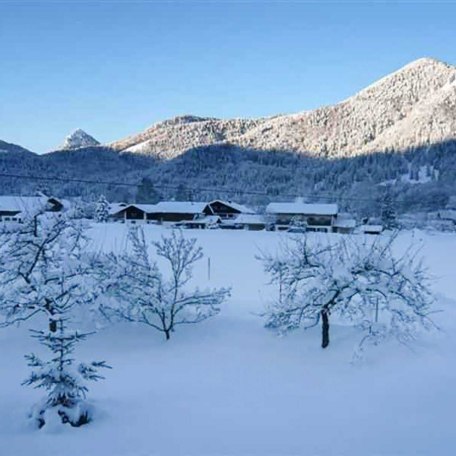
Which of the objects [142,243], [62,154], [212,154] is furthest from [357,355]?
[62,154]

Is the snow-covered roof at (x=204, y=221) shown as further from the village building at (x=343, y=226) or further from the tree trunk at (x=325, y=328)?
the tree trunk at (x=325, y=328)

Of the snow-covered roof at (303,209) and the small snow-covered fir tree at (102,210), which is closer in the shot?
the small snow-covered fir tree at (102,210)

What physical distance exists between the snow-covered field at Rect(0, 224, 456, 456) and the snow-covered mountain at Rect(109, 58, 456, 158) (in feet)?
422

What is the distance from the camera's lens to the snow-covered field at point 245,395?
252 inches

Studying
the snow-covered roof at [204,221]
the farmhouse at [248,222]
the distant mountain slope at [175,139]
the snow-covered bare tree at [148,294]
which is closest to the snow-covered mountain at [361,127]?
the distant mountain slope at [175,139]

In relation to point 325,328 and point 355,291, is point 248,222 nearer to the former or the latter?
point 325,328

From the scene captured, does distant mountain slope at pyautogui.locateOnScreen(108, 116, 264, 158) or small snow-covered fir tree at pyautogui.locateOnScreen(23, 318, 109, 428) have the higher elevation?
distant mountain slope at pyautogui.locateOnScreen(108, 116, 264, 158)

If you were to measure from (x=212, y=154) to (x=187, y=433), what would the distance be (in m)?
136

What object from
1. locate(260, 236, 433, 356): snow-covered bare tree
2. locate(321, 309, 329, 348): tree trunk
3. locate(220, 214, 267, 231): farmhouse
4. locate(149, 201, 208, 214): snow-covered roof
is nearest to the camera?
locate(260, 236, 433, 356): snow-covered bare tree

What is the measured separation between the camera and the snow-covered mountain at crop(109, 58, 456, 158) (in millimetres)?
137750

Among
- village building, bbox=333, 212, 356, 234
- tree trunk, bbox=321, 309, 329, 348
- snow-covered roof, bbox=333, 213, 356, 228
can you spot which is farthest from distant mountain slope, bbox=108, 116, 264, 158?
tree trunk, bbox=321, 309, 329, 348

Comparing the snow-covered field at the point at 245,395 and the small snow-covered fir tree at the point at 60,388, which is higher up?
the small snow-covered fir tree at the point at 60,388

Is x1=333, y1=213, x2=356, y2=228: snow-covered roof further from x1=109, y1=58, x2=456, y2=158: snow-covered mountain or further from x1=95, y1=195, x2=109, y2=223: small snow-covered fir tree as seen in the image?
x1=109, y1=58, x2=456, y2=158: snow-covered mountain

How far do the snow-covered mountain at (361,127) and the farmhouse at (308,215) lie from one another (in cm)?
8459
